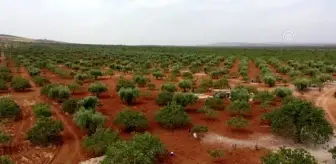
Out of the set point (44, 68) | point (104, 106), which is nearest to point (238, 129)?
point (104, 106)

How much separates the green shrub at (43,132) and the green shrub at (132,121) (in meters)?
2.99

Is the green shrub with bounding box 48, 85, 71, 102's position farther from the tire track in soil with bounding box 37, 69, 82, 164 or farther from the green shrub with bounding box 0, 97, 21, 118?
the green shrub with bounding box 0, 97, 21, 118

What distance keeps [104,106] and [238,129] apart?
921cm

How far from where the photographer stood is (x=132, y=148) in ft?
39.0

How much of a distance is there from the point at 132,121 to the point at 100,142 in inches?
117

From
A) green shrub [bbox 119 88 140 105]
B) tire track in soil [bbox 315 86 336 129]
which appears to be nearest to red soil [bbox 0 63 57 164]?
green shrub [bbox 119 88 140 105]

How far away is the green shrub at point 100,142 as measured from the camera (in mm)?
13727

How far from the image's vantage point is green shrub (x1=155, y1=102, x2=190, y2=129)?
56.1 feet

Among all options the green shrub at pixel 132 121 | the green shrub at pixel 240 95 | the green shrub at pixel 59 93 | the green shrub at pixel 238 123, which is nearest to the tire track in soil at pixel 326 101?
the green shrub at pixel 240 95

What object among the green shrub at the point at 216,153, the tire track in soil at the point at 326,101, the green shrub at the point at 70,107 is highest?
the green shrub at the point at 70,107

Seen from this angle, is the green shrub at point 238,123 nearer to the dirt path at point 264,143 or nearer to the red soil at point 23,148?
the dirt path at point 264,143

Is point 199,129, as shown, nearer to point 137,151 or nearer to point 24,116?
point 137,151

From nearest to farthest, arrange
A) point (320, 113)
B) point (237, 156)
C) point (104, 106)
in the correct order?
point (237, 156)
point (320, 113)
point (104, 106)

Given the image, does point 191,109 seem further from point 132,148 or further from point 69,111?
point 132,148
